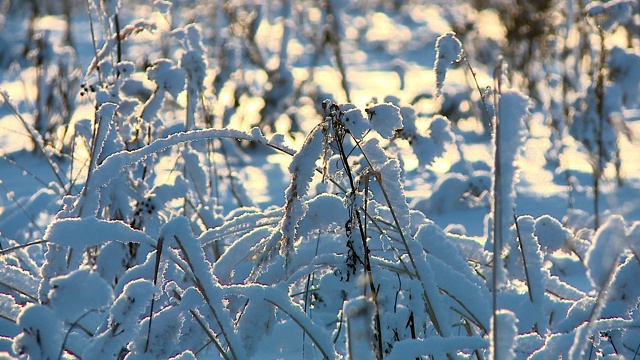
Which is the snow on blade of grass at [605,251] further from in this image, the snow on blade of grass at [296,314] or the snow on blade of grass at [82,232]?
the snow on blade of grass at [82,232]

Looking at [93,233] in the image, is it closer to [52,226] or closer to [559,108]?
[52,226]

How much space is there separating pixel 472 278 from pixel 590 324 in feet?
1.76

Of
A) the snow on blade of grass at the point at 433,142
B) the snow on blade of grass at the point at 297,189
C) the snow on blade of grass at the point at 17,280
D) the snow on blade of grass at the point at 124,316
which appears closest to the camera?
the snow on blade of grass at the point at 124,316

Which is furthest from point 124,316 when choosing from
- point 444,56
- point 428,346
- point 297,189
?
point 444,56

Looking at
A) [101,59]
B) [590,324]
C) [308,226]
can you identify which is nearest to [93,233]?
[308,226]

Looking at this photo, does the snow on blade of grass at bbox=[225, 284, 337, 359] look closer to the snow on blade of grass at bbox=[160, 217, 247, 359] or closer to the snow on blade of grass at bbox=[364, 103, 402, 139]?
the snow on blade of grass at bbox=[160, 217, 247, 359]

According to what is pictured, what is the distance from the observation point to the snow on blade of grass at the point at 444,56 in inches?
52.1

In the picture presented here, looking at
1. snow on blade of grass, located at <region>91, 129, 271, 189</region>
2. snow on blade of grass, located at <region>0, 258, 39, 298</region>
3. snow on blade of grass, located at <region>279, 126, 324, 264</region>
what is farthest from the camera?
snow on blade of grass, located at <region>0, 258, 39, 298</region>

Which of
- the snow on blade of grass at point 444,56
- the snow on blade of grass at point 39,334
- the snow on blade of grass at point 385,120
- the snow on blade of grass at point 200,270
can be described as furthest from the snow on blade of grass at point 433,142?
the snow on blade of grass at point 39,334

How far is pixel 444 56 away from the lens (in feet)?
4.39

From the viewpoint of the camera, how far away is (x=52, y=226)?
3.35 ft

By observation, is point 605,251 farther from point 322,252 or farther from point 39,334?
point 322,252

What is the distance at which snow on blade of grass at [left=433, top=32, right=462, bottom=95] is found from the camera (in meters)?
1.32

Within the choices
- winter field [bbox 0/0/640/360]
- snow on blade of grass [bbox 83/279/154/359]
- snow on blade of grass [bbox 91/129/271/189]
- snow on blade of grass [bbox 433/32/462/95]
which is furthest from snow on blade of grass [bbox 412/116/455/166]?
snow on blade of grass [bbox 83/279/154/359]
